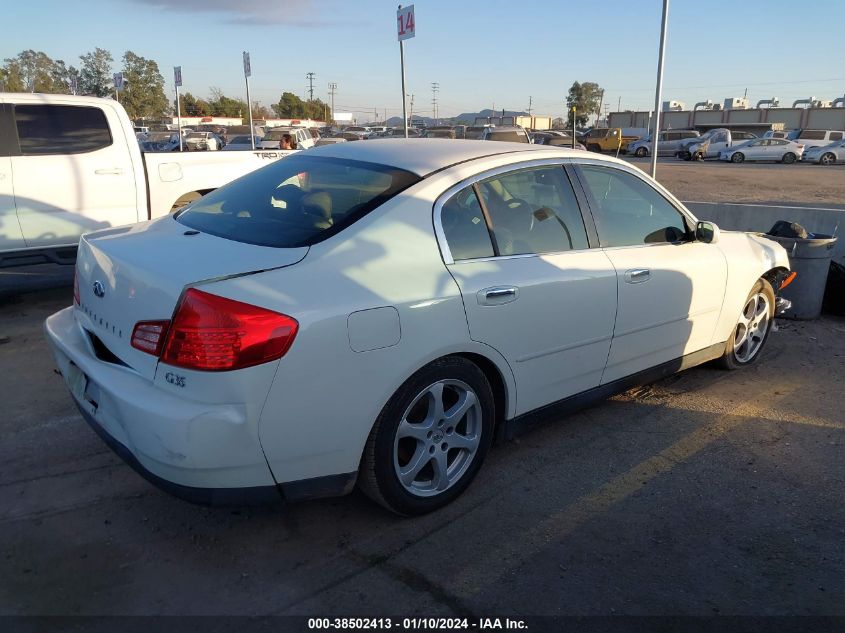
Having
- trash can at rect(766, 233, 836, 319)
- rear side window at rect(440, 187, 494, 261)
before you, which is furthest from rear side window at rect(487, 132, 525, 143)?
rear side window at rect(440, 187, 494, 261)

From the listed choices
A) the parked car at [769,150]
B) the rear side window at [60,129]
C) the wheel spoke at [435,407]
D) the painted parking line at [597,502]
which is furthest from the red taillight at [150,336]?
the parked car at [769,150]

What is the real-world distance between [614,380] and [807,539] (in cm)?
125

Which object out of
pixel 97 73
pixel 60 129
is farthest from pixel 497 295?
pixel 97 73

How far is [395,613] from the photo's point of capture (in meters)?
2.47

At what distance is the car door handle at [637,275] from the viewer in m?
3.67

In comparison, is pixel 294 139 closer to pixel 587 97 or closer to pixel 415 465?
pixel 415 465

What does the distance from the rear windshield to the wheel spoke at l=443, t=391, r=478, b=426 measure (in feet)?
3.15

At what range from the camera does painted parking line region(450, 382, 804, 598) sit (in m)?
2.71

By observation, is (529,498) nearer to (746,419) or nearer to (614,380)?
(614,380)

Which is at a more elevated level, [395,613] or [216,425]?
[216,425]

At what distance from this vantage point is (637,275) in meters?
3.72

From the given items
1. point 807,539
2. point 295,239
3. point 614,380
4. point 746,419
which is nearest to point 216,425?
point 295,239

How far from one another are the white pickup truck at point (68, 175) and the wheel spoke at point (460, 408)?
5.18 metres

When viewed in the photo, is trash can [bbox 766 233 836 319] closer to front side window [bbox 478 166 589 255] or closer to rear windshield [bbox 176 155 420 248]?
front side window [bbox 478 166 589 255]
